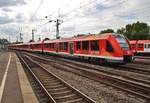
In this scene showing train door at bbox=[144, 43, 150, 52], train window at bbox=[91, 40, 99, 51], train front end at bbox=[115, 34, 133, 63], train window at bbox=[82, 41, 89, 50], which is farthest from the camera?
train door at bbox=[144, 43, 150, 52]

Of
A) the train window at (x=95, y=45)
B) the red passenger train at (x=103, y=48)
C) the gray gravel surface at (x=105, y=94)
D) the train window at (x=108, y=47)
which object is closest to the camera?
the gray gravel surface at (x=105, y=94)

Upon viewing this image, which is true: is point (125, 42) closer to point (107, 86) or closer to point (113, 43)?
point (113, 43)

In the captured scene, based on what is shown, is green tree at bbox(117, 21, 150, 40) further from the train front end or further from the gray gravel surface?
the gray gravel surface

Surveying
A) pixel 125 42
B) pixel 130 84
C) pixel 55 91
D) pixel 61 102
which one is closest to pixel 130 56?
pixel 125 42

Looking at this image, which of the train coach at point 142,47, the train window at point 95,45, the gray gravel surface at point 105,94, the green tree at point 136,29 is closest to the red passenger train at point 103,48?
the train window at point 95,45

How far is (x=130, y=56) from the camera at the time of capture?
2325 centimetres

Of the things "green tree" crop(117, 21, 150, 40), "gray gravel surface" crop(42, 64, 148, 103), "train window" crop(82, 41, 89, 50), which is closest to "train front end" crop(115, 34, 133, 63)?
"train window" crop(82, 41, 89, 50)

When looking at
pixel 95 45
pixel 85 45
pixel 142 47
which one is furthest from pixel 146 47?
pixel 95 45

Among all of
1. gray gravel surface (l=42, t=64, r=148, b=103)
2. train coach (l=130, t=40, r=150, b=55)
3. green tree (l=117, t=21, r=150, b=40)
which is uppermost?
green tree (l=117, t=21, r=150, b=40)

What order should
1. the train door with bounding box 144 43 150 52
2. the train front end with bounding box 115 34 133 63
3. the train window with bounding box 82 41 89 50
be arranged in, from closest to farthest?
the train front end with bounding box 115 34 133 63 < the train window with bounding box 82 41 89 50 < the train door with bounding box 144 43 150 52

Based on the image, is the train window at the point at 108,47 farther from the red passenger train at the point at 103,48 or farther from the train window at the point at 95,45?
the train window at the point at 95,45

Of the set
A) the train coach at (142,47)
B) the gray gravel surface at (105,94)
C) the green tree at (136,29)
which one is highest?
the green tree at (136,29)

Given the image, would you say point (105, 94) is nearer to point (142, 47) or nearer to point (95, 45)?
point (95, 45)

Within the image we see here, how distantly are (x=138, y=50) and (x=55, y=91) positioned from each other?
38.2m
